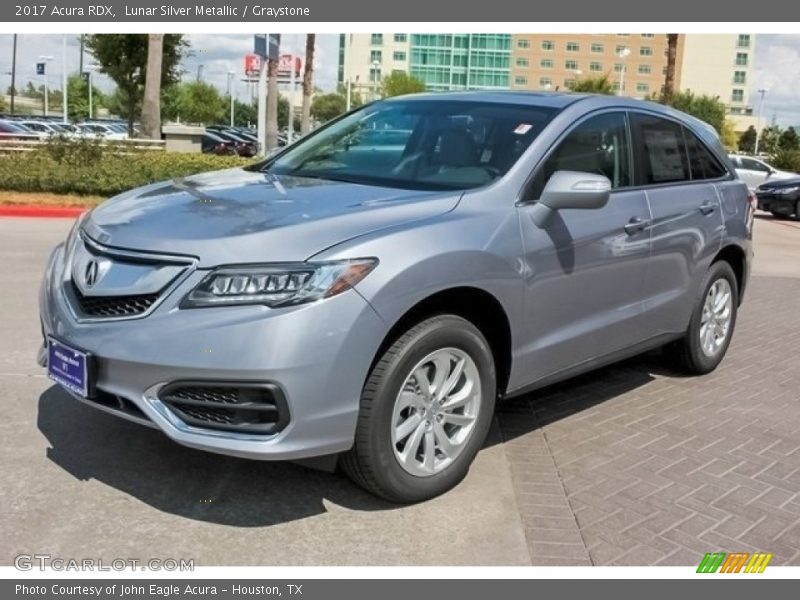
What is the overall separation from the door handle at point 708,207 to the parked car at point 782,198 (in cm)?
1749

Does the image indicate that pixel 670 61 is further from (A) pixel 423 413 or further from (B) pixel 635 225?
(A) pixel 423 413

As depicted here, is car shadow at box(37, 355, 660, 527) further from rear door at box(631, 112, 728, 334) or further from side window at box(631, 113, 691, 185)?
side window at box(631, 113, 691, 185)

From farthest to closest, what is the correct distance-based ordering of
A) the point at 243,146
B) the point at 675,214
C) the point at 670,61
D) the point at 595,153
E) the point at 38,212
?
the point at 243,146 → the point at 670,61 → the point at 38,212 → the point at 675,214 → the point at 595,153

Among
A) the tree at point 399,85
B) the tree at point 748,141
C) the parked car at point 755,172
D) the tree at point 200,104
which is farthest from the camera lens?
the tree at point 748,141

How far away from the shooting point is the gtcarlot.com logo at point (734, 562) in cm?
337

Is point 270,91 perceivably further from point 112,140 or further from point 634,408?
point 634,408

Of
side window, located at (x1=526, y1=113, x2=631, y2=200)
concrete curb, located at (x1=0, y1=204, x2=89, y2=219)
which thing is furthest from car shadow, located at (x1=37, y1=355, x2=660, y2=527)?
concrete curb, located at (x1=0, y1=204, x2=89, y2=219)

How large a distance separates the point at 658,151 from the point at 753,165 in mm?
24545

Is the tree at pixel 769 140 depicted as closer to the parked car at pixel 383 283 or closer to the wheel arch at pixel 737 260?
the wheel arch at pixel 737 260

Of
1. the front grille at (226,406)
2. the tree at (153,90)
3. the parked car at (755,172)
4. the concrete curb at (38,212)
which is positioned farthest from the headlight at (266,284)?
Result: the parked car at (755,172)

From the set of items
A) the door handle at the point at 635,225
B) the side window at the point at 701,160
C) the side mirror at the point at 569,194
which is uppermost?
Answer: the side window at the point at 701,160

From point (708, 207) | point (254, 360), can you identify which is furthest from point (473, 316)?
point (708, 207)

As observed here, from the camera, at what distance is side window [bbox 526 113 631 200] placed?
14.1 feet

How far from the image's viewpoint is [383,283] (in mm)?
3318
